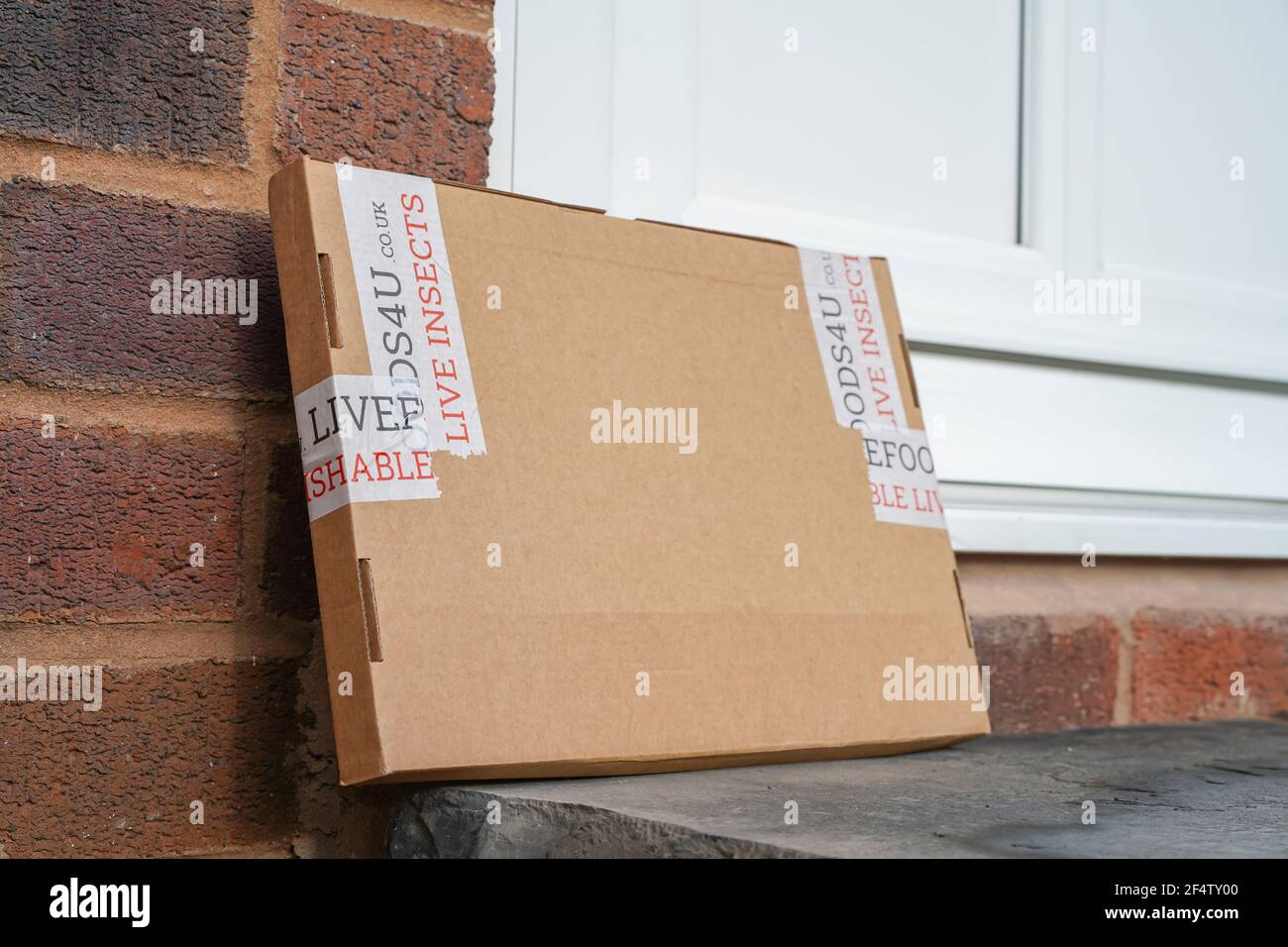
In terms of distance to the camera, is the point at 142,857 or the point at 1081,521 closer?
the point at 142,857

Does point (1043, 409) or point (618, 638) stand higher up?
point (1043, 409)

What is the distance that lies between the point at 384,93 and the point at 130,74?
193mm

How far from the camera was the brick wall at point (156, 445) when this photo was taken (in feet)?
2.57

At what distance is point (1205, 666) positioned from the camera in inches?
52.9

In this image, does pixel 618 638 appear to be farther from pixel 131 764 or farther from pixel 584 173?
pixel 584 173

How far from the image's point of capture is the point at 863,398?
976 mm

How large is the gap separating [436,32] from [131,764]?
0.63 m

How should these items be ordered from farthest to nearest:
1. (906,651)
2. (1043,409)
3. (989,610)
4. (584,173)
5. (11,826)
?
1. (1043,409)
2. (989,610)
3. (584,173)
4. (906,651)
5. (11,826)

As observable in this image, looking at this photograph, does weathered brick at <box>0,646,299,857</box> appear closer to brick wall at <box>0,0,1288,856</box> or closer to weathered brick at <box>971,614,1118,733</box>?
brick wall at <box>0,0,1288,856</box>

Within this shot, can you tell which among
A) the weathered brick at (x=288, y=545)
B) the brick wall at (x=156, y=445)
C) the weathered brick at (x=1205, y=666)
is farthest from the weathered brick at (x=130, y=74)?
the weathered brick at (x=1205, y=666)

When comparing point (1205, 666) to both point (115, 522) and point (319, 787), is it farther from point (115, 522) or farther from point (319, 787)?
point (115, 522)

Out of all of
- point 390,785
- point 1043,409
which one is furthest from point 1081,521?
point 390,785

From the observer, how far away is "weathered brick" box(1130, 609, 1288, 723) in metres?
1.30

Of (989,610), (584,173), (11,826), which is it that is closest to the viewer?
(11,826)
